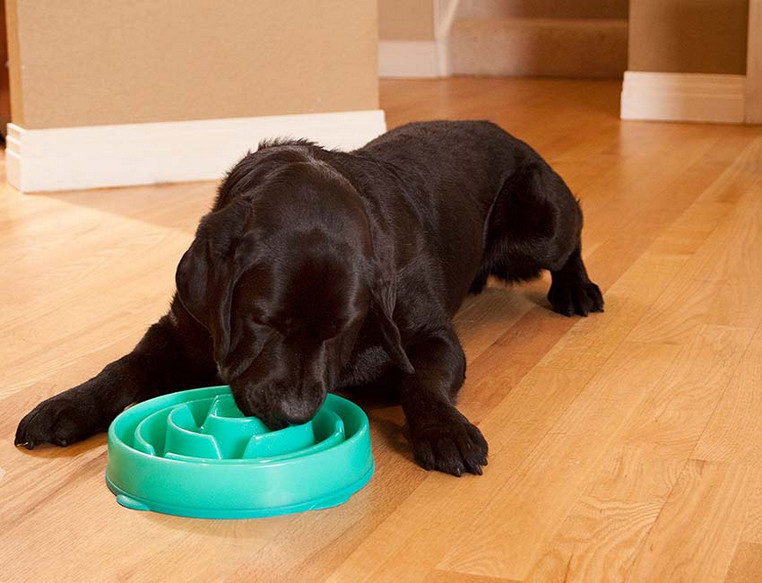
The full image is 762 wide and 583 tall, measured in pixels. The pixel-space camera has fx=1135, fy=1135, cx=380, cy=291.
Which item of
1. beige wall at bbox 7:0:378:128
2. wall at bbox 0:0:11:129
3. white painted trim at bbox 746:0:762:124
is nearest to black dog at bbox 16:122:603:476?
beige wall at bbox 7:0:378:128

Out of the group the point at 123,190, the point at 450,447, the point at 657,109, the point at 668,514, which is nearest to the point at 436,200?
the point at 450,447

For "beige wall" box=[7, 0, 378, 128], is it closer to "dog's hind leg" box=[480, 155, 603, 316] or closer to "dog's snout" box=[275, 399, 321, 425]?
"dog's hind leg" box=[480, 155, 603, 316]

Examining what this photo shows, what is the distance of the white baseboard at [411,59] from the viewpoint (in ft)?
26.9

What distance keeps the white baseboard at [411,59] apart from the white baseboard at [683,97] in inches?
86.3

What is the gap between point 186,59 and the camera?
15.0 feet

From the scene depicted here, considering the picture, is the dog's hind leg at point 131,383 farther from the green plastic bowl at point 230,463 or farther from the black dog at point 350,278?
the green plastic bowl at point 230,463

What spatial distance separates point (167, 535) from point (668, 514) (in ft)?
2.57

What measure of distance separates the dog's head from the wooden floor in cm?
22

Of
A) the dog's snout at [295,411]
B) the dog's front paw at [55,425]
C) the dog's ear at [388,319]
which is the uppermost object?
the dog's ear at [388,319]

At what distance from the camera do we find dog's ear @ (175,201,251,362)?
181 centimetres

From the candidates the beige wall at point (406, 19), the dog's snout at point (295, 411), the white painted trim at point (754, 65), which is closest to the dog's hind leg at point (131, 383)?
the dog's snout at point (295, 411)

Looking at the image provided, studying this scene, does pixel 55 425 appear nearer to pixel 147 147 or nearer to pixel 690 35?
pixel 147 147

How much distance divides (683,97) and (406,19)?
2642 millimetres

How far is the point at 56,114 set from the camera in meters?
4.38
